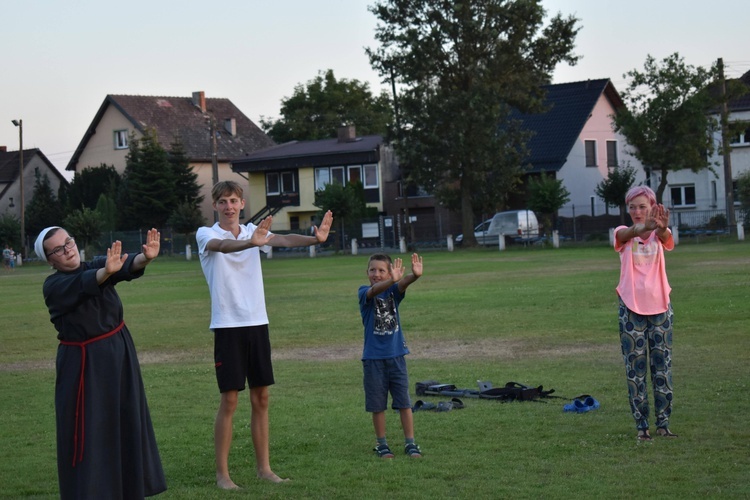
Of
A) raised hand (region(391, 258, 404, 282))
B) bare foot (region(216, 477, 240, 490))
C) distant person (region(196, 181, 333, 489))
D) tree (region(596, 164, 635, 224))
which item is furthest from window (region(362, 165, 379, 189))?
bare foot (region(216, 477, 240, 490))

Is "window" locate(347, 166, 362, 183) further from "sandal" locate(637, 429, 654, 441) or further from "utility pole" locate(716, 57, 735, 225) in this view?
"sandal" locate(637, 429, 654, 441)

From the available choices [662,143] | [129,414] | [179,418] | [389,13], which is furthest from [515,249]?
[129,414]

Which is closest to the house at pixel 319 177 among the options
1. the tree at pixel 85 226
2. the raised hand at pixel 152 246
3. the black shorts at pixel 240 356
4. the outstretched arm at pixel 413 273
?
the tree at pixel 85 226

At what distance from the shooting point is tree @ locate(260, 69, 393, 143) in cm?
10681

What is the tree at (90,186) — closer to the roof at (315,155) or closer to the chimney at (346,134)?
the roof at (315,155)

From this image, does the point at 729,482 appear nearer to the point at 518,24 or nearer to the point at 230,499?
the point at 230,499

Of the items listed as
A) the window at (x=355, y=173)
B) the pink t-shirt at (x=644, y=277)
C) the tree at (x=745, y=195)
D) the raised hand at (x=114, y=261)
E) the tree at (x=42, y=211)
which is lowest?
the pink t-shirt at (x=644, y=277)

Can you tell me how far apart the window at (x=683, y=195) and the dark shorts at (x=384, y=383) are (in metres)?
66.1

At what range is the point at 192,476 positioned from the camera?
8.08 m

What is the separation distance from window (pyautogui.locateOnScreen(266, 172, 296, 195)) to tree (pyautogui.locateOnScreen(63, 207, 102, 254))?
14.8m

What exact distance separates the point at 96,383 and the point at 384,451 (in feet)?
9.26

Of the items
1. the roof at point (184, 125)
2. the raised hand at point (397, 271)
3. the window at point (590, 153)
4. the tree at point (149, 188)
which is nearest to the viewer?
the raised hand at point (397, 271)

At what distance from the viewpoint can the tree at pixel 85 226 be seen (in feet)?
227

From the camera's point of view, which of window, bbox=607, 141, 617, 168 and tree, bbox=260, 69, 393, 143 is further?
tree, bbox=260, 69, 393, 143
